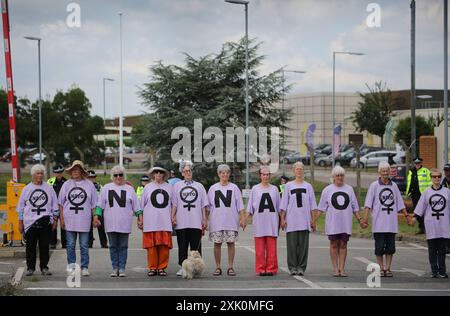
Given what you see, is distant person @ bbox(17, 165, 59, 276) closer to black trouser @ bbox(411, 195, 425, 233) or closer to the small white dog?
the small white dog

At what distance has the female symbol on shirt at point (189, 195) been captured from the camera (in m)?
14.1

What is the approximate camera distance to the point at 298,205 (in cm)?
1420

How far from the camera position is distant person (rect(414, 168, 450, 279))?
14.4 m

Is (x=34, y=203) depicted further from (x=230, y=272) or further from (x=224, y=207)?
(x=230, y=272)

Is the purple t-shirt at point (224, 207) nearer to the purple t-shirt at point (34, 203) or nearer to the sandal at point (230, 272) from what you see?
the sandal at point (230, 272)

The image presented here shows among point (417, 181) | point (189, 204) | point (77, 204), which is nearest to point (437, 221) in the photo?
point (189, 204)

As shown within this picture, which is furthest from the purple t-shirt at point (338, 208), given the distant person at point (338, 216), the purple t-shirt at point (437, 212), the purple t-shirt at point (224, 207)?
the purple t-shirt at point (224, 207)

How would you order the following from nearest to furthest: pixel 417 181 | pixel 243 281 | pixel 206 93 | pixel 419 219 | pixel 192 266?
pixel 243 281, pixel 192 266, pixel 417 181, pixel 419 219, pixel 206 93

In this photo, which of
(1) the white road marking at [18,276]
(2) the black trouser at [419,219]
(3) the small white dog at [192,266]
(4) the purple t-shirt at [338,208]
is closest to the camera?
(1) the white road marking at [18,276]

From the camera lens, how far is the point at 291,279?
13562mm

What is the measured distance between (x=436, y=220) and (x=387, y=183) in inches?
43.0

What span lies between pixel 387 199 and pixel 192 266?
143 inches

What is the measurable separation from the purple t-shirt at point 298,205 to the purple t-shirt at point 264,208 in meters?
0.17

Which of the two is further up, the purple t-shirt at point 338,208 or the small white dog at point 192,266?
the purple t-shirt at point 338,208
